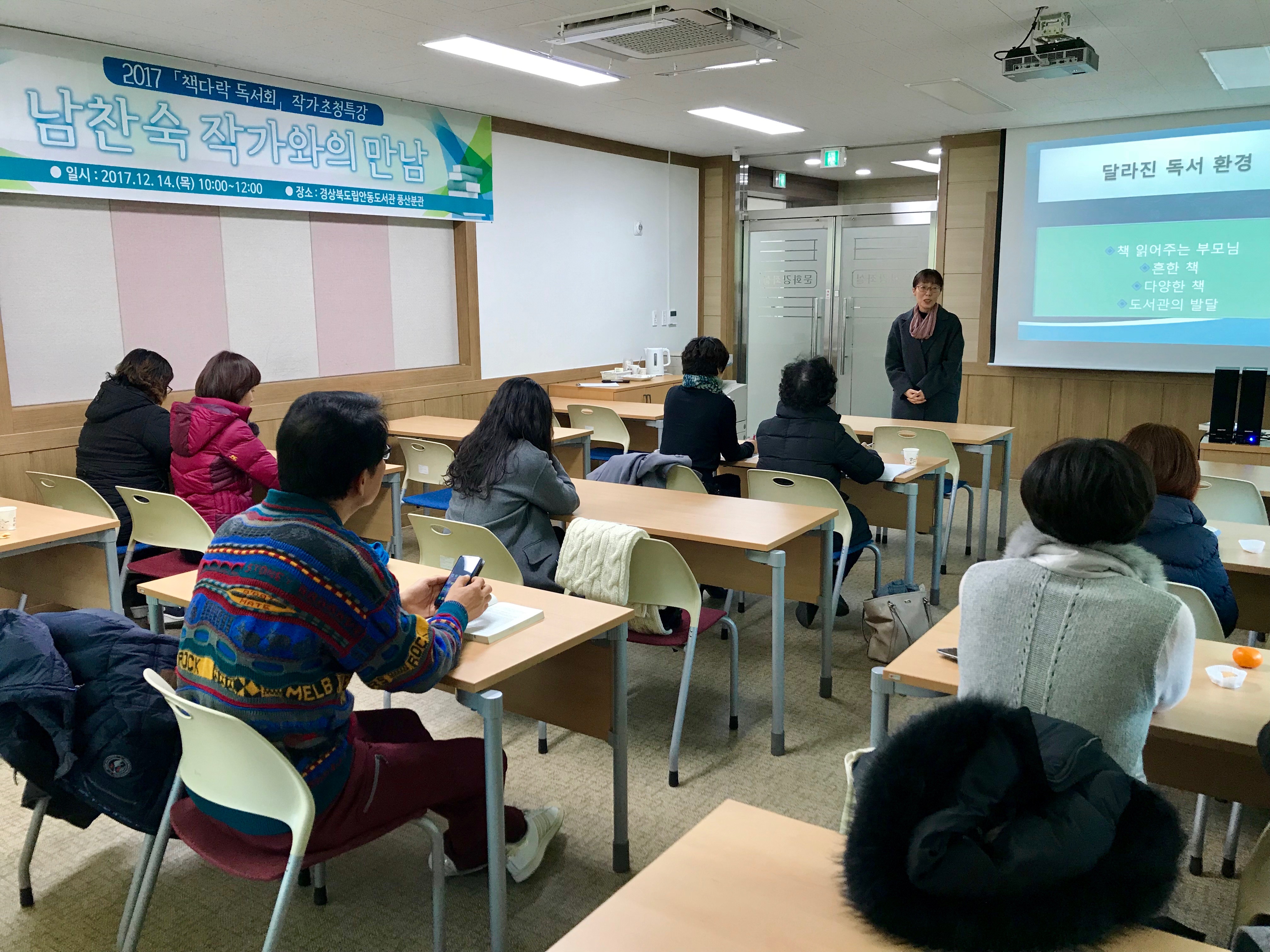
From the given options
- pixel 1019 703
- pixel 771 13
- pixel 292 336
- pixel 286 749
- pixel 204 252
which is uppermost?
pixel 771 13

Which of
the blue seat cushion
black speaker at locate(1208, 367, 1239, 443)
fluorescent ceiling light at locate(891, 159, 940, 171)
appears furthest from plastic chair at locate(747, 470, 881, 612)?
fluorescent ceiling light at locate(891, 159, 940, 171)

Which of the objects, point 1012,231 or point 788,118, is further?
point 1012,231

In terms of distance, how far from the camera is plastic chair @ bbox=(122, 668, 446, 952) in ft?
5.04

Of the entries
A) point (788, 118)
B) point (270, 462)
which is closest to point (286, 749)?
point (270, 462)

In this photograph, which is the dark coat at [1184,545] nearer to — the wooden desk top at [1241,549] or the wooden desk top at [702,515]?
the wooden desk top at [1241,549]

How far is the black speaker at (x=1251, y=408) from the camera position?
4789 millimetres

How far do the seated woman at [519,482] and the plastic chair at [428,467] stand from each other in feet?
5.42

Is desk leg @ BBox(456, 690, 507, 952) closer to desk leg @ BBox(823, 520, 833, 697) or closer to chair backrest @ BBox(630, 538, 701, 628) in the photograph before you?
chair backrest @ BBox(630, 538, 701, 628)

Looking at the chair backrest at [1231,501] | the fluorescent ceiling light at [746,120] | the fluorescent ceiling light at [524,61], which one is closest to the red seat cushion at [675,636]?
the chair backrest at [1231,501]

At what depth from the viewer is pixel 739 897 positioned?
1222 millimetres

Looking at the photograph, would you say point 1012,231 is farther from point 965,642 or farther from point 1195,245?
point 965,642

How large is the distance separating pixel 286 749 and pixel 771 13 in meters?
3.63

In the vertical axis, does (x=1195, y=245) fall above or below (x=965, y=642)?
above

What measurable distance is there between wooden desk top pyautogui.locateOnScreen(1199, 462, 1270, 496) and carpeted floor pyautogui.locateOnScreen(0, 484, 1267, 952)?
1.55 m
